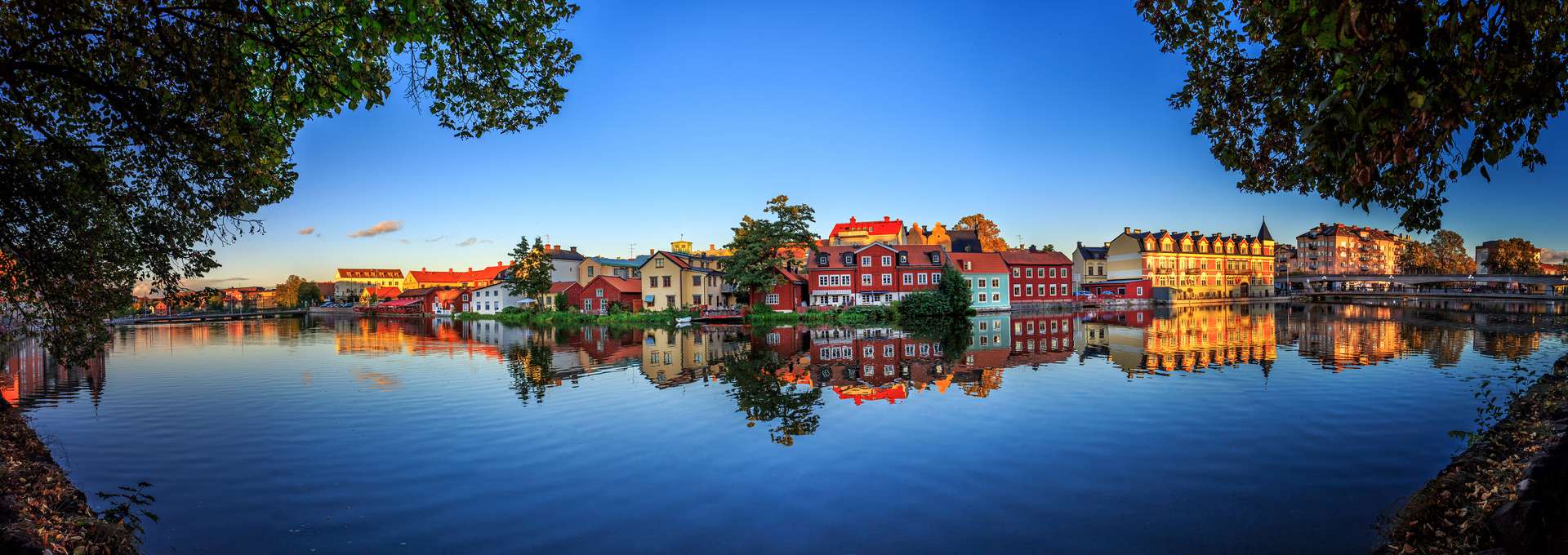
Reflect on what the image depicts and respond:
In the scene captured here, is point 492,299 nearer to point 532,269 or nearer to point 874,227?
point 532,269

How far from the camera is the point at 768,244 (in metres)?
52.1

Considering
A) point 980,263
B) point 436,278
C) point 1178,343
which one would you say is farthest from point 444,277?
point 1178,343

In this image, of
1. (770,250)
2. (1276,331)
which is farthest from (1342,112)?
(770,250)

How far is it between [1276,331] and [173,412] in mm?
44375

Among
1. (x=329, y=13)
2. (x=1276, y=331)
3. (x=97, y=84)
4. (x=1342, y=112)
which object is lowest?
(x=1276, y=331)

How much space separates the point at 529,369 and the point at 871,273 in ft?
132

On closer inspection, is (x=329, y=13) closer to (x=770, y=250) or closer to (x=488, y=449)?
(x=488, y=449)

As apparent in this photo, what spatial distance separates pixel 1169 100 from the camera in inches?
412

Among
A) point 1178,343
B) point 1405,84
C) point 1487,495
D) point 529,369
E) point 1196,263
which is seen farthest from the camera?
point 1196,263

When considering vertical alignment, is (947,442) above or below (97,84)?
below

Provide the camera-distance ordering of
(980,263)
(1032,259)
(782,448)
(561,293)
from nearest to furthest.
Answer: (782,448), (980,263), (561,293), (1032,259)

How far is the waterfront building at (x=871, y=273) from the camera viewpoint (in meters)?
59.7

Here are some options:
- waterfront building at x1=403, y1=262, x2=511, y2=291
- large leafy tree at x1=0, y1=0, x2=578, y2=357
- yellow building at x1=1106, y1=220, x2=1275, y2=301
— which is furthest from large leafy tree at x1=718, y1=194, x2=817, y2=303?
waterfront building at x1=403, y1=262, x2=511, y2=291

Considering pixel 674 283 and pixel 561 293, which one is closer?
pixel 674 283
